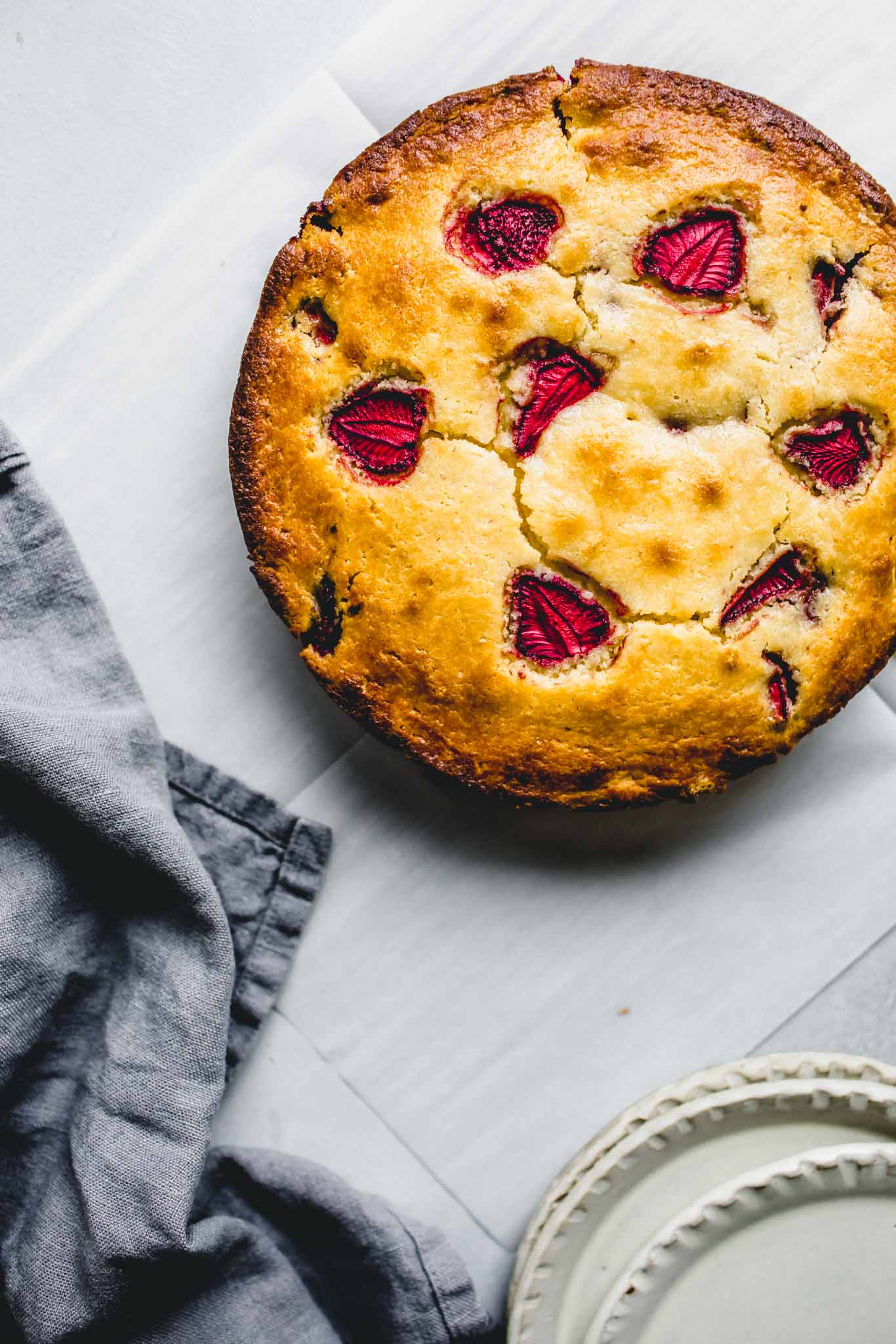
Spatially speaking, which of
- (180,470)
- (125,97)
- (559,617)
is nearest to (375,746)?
(559,617)

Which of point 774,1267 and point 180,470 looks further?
point 180,470

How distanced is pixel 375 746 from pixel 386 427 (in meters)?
0.41

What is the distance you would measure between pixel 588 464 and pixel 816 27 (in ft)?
2.15

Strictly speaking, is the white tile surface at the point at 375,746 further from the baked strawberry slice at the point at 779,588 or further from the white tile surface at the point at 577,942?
the baked strawberry slice at the point at 779,588

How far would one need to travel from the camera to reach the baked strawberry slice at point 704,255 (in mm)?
1185

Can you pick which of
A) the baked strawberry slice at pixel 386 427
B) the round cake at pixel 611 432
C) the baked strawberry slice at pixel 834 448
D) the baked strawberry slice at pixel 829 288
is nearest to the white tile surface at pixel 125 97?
the round cake at pixel 611 432

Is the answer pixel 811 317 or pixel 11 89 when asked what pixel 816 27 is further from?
pixel 11 89

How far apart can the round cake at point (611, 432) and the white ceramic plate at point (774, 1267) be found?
42 cm

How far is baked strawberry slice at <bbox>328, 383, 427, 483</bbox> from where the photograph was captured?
1.20 metres

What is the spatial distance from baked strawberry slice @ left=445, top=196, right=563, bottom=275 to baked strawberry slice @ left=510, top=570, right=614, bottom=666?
34cm

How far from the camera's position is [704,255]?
1185 millimetres

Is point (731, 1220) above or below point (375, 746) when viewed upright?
below

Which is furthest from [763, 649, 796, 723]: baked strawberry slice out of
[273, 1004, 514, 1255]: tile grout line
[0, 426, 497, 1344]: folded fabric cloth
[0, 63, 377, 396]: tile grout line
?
[0, 63, 377, 396]: tile grout line

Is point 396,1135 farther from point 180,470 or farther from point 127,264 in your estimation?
point 127,264
